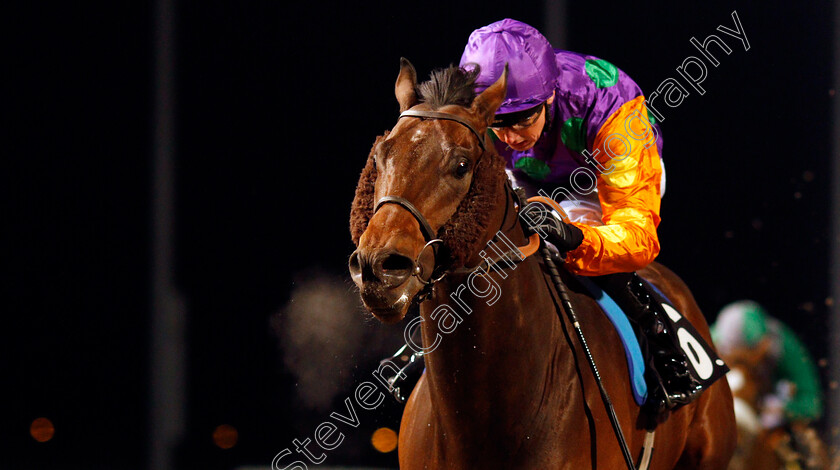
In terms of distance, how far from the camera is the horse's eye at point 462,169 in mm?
1547

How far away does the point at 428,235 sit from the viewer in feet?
4.83

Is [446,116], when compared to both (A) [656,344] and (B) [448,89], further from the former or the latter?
(A) [656,344]

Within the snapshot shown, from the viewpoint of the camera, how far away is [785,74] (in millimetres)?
4047

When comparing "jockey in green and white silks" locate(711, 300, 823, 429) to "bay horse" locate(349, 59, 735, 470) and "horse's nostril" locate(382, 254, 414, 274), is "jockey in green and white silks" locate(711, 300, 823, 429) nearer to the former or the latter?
"bay horse" locate(349, 59, 735, 470)

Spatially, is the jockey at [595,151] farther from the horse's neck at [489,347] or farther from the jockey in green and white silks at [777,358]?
the jockey in green and white silks at [777,358]

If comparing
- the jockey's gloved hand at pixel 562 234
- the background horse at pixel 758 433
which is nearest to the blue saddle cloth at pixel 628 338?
the jockey's gloved hand at pixel 562 234

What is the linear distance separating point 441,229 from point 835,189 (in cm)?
322

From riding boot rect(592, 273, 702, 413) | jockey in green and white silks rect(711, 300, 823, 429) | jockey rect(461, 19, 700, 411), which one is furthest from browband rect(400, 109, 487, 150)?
jockey in green and white silks rect(711, 300, 823, 429)

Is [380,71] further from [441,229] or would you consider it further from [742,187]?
[441,229]

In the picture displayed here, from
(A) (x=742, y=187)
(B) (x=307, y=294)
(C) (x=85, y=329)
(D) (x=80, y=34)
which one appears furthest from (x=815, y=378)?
(D) (x=80, y=34)

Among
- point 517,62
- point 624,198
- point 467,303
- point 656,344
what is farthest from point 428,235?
point 656,344

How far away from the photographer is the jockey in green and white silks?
4027 millimetres

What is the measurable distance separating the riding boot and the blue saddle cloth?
0.04 metres

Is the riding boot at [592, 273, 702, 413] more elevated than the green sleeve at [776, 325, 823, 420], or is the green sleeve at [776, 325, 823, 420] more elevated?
the riding boot at [592, 273, 702, 413]
